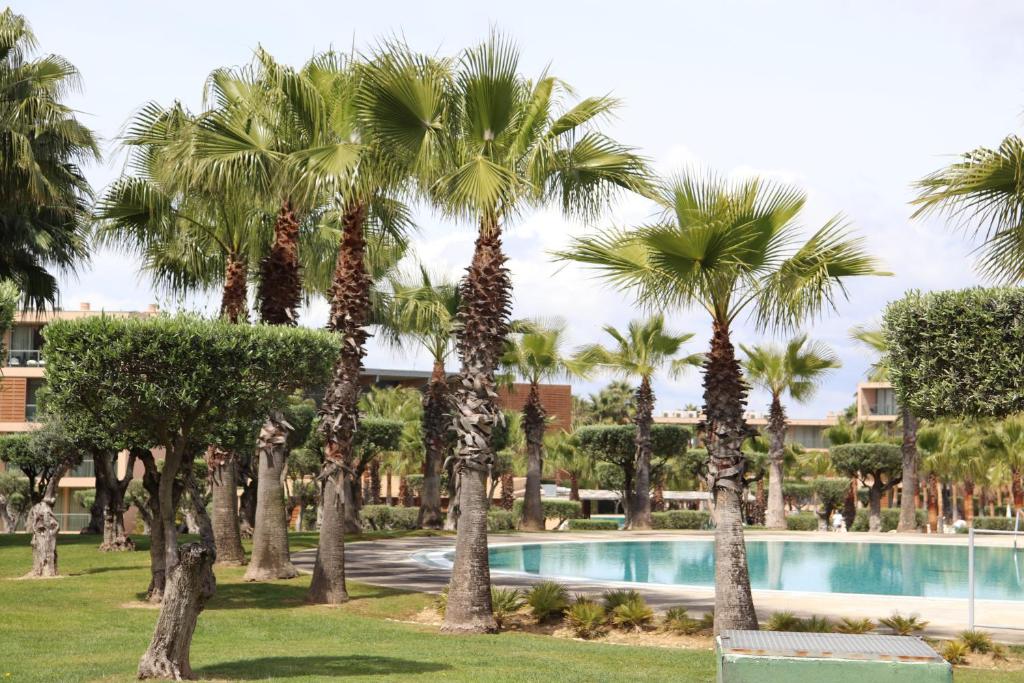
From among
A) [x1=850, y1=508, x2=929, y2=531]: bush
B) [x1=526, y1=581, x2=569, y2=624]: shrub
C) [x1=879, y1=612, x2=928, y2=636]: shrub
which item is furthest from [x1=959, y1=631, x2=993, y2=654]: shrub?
[x1=850, y1=508, x2=929, y2=531]: bush

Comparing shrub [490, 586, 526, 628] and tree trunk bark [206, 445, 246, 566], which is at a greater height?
tree trunk bark [206, 445, 246, 566]

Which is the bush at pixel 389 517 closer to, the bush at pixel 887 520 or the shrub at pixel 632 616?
the bush at pixel 887 520

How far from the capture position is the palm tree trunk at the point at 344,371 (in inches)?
777

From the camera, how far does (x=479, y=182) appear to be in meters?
16.7

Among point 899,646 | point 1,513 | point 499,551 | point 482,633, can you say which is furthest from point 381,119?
point 1,513

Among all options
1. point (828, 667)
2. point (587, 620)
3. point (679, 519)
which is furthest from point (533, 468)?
point (828, 667)

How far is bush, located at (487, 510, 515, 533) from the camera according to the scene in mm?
44312

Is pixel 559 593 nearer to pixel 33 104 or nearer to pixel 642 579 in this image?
pixel 642 579

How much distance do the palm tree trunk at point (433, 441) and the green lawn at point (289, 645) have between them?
19.0 meters

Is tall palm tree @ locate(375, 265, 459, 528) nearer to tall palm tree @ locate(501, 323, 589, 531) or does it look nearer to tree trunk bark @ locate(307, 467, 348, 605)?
tall palm tree @ locate(501, 323, 589, 531)

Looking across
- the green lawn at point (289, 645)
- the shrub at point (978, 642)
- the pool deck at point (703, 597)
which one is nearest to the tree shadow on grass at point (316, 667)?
the green lawn at point (289, 645)

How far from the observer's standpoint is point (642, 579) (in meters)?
27.8

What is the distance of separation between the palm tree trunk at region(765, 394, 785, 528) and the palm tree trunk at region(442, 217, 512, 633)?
33.0 metres

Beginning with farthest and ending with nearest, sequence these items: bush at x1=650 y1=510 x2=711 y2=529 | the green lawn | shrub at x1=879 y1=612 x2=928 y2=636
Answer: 1. bush at x1=650 y1=510 x2=711 y2=529
2. shrub at x1=879 y1=612 x2=928 y2=636
3. the green lawn
